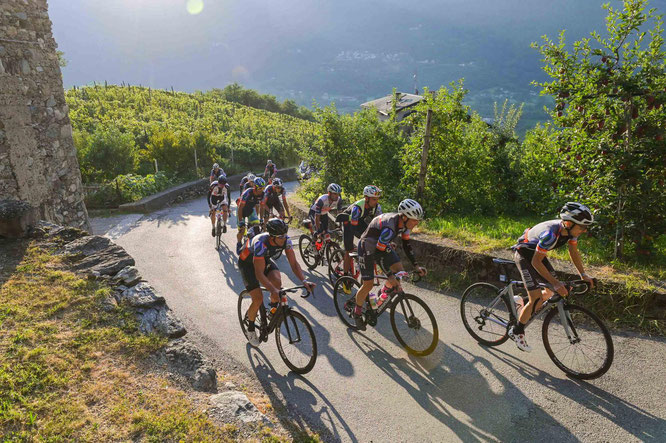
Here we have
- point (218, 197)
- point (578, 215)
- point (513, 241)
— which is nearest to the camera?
point (578, 215)

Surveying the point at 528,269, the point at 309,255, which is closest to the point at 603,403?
the point at 528,269

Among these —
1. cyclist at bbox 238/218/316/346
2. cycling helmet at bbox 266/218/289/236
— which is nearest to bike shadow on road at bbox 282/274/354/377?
cyclist at bbox 238/218/316/346

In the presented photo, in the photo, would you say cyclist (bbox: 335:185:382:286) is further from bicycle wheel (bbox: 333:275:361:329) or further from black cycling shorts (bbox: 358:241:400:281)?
black cycling shorts (bbox: 358:241:400:281)

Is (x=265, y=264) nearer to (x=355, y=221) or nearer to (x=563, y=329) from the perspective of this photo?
(x=355, y=221)

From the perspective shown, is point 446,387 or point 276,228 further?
point 276,228

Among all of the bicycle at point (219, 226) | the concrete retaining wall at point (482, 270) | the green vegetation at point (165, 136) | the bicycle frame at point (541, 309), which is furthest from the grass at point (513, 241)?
the green vegetation at point (165, 136)

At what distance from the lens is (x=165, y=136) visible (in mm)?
23141

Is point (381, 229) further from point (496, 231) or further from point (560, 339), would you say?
point (496, 231)

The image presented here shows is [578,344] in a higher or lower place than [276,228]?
lower

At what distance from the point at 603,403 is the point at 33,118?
11.3 meters

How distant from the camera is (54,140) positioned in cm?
941

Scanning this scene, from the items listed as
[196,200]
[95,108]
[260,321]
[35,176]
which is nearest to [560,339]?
[260,321]

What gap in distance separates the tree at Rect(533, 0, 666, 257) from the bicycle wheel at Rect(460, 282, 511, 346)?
9.03 ft

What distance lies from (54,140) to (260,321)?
7.11 meters
